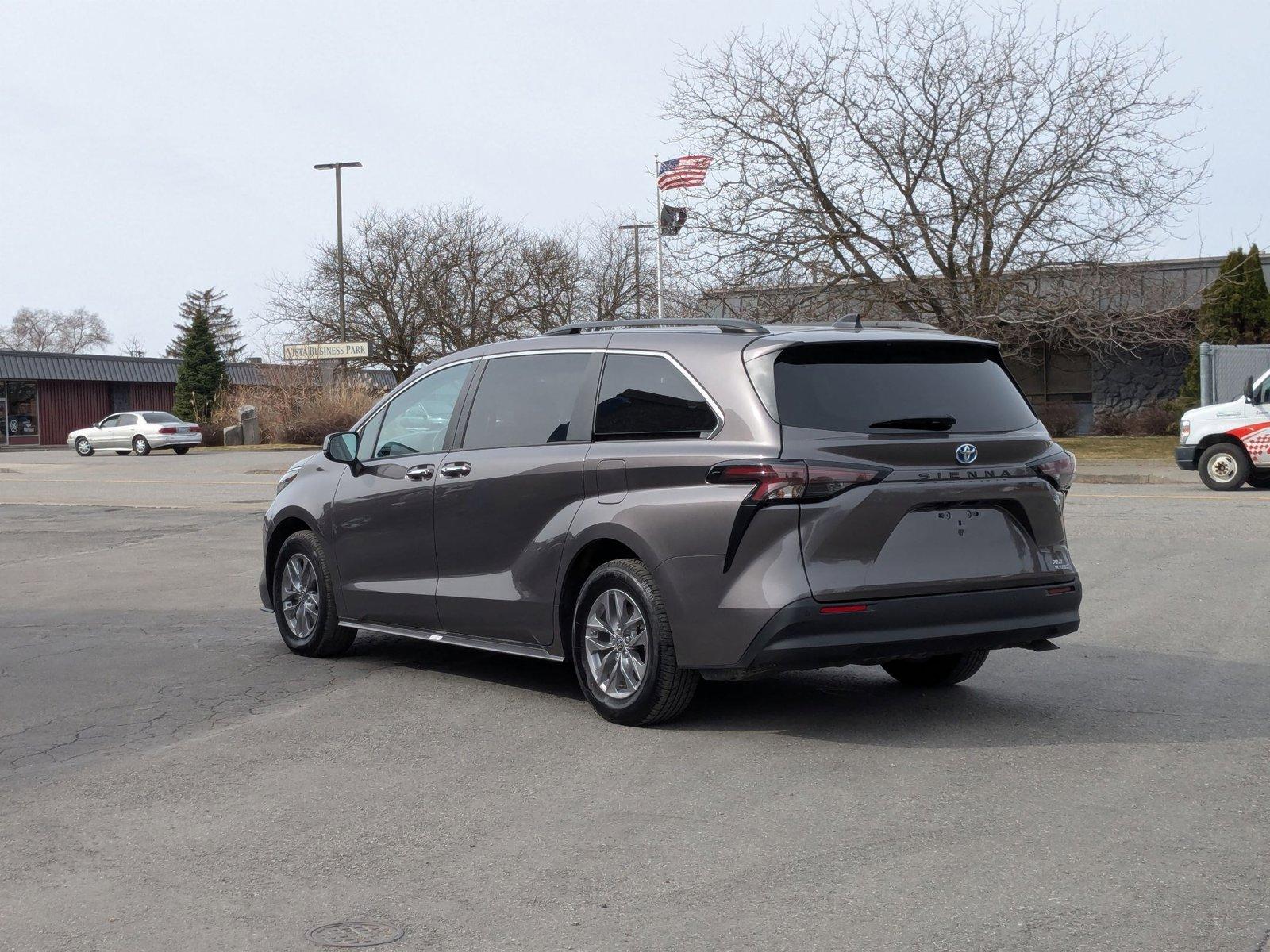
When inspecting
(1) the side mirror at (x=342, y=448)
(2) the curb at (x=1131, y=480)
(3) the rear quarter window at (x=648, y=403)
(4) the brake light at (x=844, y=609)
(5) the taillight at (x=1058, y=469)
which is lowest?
(2) the curb at (x=1131, y=480)

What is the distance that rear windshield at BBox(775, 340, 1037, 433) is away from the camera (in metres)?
6.15

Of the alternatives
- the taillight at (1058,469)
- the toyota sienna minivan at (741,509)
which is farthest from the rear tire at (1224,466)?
the taillight at (1058,469)

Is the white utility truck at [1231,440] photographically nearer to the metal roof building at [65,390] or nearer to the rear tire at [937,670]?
the rear tire at [937,670]

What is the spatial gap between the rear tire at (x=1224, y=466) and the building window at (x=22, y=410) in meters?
56.1

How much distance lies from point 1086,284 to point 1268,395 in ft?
26.2

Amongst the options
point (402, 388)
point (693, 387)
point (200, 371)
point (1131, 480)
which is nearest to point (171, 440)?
point (200, 371)

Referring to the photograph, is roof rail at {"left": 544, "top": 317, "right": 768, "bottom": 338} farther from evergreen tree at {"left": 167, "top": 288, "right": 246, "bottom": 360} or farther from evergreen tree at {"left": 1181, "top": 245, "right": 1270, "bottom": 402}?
evergreen tree at {"left": 167, "top": 288, "right": 246, "bottom": 360}

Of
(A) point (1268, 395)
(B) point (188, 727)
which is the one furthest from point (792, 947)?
(A) point (1268, 395)

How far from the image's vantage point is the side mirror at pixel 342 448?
27.5 feet

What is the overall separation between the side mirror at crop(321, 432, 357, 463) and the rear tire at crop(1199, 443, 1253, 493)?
15.9 meters

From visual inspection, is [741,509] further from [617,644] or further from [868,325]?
[868,325]

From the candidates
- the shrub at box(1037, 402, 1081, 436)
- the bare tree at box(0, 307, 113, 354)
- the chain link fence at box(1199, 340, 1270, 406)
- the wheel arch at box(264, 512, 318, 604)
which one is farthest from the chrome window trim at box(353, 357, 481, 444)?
the bare tree at box(0, 307, 113, 354)

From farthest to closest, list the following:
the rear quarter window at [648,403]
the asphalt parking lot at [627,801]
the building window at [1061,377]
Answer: the building window at [1061,377]
the rear quarter window at [648,403]
the asphalt parking lot at [627,801]

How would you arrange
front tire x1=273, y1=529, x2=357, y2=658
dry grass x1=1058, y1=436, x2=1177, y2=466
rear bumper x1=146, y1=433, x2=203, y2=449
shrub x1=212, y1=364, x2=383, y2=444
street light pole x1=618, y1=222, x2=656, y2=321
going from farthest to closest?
1. street light pole x1=618, y1=222, x2=656, y2=321
2. rear bumper x1=146, y1=433, x2=203, y2=449
3. shrub x1=212, y1=364, x2=383, y2=444
4. dry grass x1=1058, y1=436, x2=1177, y2=466
5. front tire x1=273, y1=529, x2=357, y2=658
